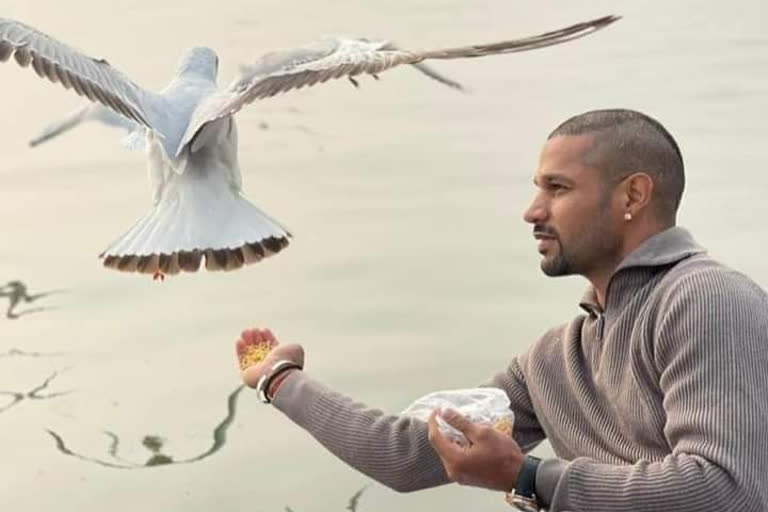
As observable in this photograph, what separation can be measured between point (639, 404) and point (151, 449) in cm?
192

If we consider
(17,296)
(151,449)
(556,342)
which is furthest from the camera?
(17,296)

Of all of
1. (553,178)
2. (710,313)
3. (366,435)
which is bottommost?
(366,435)

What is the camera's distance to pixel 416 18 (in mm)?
6309

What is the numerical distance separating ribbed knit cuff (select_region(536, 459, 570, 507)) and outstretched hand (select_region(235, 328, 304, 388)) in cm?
50

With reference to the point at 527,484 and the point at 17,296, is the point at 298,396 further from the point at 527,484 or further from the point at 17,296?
the point at 17,296

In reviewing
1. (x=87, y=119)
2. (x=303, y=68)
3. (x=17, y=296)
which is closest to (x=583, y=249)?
(x=303, y=68)

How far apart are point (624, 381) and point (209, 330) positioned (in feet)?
7.69

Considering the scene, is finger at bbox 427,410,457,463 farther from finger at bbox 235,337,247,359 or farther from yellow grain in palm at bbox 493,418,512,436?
finger at bbox 235,337,247,359

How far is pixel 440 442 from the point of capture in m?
1.54

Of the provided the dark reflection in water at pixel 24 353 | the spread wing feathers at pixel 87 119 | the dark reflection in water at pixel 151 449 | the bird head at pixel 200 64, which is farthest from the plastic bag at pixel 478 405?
the dark reflection in water at pixel 24 353

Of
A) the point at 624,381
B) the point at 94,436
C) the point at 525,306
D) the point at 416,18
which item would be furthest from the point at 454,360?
the point at 416,18

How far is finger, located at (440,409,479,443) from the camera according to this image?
1504 millimetres

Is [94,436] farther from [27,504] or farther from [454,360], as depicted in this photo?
[454,360]

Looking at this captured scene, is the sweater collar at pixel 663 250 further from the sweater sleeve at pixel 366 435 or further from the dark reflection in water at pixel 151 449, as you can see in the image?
the dark reflection in water at pixel 151 449
